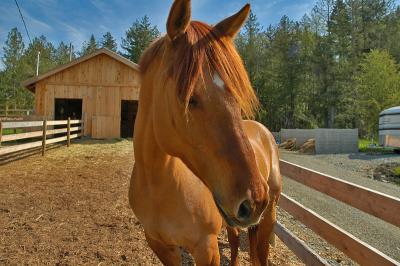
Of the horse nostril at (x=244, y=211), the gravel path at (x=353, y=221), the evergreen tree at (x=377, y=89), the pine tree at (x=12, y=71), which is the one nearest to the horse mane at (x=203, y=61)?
the horse nostril at (x=244, y=211)

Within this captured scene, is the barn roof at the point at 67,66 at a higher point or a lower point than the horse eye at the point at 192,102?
higher

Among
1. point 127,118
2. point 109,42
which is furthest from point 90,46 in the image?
point 127,118

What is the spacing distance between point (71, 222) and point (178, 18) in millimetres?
4042

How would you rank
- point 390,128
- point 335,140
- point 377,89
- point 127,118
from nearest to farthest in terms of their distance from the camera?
point 390,128, point 335,140, point 127,118, point 377,89

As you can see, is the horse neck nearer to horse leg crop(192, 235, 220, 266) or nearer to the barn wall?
horse leg crop(192, 235, 220, 266)

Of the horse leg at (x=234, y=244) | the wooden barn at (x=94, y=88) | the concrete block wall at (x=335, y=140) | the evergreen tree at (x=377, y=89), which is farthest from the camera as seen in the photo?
the evergreen tree at (x=377, y=89)

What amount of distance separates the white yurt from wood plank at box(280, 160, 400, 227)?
50.9ft

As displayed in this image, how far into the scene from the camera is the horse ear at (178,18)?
1.44 metres

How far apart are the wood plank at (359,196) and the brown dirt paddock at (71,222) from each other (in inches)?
42.0

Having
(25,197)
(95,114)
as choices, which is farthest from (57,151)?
(25,197)

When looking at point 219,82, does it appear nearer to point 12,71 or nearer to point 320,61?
point 320,61

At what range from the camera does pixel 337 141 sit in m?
17.5

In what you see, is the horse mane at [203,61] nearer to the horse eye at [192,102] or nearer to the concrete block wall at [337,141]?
the horse eye at [192,102]

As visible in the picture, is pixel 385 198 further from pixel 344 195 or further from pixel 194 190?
pixel 194 190
